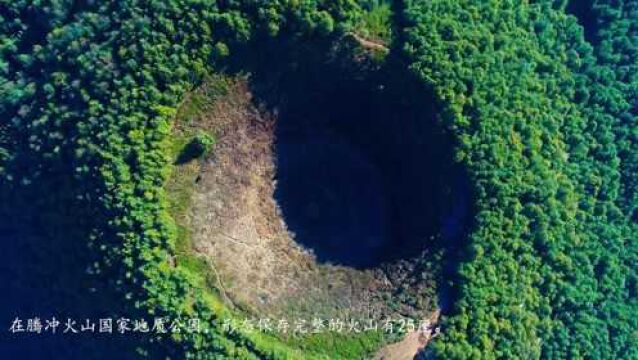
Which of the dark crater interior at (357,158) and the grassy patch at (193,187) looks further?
the dark crater interior at (357,158)

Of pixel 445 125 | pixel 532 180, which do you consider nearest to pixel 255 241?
pixel 445 125

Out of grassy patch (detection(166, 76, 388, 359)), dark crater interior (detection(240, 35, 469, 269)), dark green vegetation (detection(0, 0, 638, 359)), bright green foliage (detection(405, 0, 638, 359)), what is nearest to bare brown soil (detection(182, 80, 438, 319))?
grassy patch (detection(166, 76, 388, 359))

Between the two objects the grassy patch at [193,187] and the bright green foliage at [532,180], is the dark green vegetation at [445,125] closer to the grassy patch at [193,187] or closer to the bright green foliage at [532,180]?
the bright green foliage at [532,180]

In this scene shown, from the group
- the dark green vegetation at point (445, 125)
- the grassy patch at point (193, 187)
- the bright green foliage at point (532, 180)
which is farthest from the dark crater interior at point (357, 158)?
the grassy patch at point (193, 187)

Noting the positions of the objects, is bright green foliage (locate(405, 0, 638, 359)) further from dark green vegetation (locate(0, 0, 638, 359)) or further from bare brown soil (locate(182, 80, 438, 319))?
bare brown soil (locate(182, 80, 438, 319))

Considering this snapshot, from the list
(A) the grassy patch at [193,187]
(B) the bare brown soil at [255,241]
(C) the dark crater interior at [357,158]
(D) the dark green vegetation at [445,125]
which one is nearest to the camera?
(D) the dark green vegetation at [445,125]

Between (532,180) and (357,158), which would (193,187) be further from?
(532,180)
